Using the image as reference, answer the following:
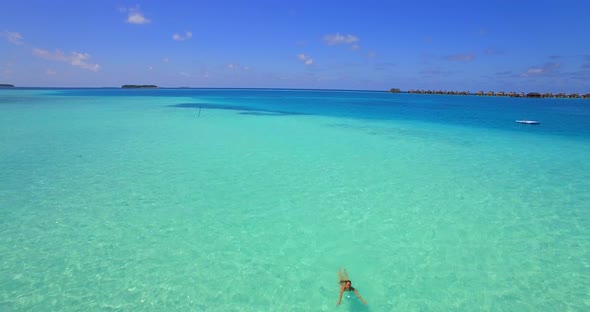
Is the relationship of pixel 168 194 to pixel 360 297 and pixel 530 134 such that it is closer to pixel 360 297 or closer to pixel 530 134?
pixel 360 297

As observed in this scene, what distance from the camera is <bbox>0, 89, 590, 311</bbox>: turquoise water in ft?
12.9

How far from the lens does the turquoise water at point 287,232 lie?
393cm

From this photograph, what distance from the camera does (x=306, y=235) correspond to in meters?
5.42

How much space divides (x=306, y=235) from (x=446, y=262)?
219 centimetres

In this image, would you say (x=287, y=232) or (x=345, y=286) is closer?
(x=345, y=286)

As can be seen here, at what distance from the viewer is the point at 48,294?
381 cm

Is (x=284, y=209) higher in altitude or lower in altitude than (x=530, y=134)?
lower

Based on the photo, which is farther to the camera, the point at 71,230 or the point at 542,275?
the point at 71,230

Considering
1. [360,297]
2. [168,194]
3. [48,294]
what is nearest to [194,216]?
[168,194]

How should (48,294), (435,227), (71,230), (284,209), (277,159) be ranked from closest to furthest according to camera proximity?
1. (48,294)
2. (71,230)
3. (435,227)
4. (284,209)
5. (277,159)

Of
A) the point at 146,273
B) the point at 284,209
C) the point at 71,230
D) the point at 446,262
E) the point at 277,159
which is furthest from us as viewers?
the point at 277,159

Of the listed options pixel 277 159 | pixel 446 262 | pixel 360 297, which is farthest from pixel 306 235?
pixel 277 159

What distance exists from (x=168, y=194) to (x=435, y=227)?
5.60 m

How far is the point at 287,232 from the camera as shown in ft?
18.1
